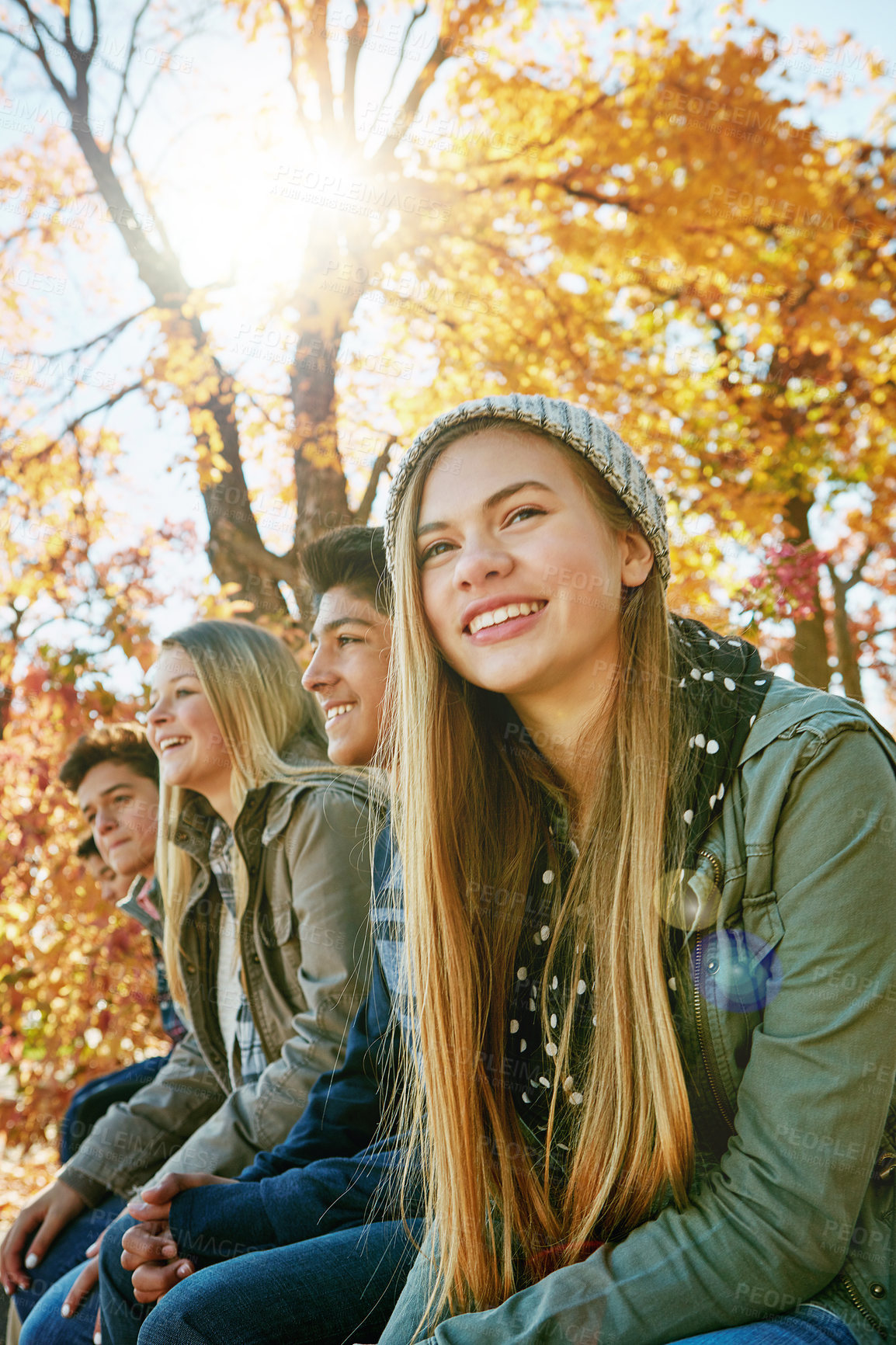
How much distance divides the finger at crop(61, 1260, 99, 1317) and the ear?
2241 millimetres

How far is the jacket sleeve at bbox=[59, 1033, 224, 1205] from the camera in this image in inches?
124

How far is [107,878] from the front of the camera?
4.32 metres

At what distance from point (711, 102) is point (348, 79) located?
2.08 m

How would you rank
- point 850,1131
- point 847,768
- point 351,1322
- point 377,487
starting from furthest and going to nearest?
point 377,487 → point 351,1322 → point 847,768 → point 850,1131

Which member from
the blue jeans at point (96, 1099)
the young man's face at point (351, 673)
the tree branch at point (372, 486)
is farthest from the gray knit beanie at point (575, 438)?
the tree branch at point (372, 486)

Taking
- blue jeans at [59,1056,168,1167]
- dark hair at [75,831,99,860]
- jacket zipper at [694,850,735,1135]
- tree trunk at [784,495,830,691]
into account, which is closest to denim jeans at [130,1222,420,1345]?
jacket zipper at [694,850,735,1135]

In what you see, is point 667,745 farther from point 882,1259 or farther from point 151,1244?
point 151,1244

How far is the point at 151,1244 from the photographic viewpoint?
2.10m

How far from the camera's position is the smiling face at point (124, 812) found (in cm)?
399

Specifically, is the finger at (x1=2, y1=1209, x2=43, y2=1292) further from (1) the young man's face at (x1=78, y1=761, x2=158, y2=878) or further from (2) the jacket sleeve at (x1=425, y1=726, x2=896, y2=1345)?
(2) the jacket sleeve at (x1=425, y1=726, x2=896, y2=1345)

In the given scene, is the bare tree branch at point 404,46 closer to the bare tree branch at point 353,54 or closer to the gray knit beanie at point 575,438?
the bare tree branch at point 353,54

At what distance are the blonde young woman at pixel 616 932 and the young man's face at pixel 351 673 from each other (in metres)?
0.86

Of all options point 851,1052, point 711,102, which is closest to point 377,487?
point 711,102

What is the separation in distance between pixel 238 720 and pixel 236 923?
668 millimetres
